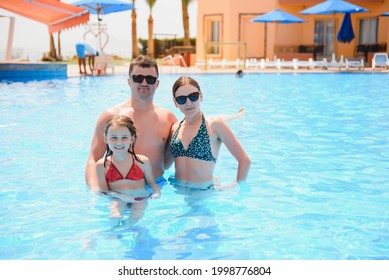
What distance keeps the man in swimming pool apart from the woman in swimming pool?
125 millimetres

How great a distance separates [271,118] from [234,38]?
1750 centimetres

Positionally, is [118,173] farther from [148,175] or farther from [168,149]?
[168,149]

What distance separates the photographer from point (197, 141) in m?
3.76

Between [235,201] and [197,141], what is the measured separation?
0.60 m

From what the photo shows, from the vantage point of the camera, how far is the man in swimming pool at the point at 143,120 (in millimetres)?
3664

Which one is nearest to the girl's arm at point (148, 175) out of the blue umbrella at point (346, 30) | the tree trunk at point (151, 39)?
the blue umbrella at point (346, 30)

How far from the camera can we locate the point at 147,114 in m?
3.88

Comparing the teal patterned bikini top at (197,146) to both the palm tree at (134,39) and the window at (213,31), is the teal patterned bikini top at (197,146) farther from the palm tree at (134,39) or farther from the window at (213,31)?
the palm tree at (134,39)

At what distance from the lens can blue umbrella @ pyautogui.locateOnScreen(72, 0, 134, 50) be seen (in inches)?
715

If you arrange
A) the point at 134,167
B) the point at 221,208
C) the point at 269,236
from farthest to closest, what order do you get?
the point at 221,208
the point at 134,167
the point at 269,236

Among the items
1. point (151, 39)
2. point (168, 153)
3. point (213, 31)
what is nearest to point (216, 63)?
point (213, 31)

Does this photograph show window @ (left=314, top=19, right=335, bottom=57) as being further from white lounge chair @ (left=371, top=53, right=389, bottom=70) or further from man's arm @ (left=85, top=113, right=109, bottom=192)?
man's arm @ (left=85, top=113, right=109, bottom=192)

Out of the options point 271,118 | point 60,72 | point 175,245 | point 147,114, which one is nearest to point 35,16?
point 60,72

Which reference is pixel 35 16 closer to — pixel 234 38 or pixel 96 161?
→ pixel 234 38
